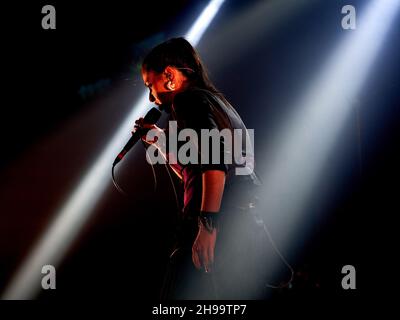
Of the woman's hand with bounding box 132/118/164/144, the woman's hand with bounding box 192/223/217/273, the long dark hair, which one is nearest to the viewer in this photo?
the woman's hand with bounding box 192/223/217/273

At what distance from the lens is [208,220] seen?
1196mm

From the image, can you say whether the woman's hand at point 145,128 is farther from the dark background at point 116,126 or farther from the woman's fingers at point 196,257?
the dark background at point 116,126

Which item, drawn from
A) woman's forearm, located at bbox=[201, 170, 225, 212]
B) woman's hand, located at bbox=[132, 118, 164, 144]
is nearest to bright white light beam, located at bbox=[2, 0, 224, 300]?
woman's hand, located at bbox=[132, 118, 164, 144]

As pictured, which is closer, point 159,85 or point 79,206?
point 159,85

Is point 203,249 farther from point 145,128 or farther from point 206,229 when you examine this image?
point 145,128

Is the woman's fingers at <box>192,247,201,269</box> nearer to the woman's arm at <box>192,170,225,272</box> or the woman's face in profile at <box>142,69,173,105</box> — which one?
the woman's arm at <box>192,170,225,272</box>

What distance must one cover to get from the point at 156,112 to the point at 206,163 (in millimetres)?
518

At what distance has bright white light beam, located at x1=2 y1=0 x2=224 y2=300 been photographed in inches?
114

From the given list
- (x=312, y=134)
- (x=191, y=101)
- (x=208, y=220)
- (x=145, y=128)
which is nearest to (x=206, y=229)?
(x=208, y=220)

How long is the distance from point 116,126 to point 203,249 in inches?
81.5

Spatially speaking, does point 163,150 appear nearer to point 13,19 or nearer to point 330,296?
point 330,296

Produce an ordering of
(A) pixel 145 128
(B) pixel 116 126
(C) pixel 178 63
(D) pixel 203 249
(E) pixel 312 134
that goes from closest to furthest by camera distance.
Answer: (D) pixel 203 249 < (C) pixel 178 63 < (A) pixel 145 128 < (E) pixel 312 134 < (B) pixel 116 126
